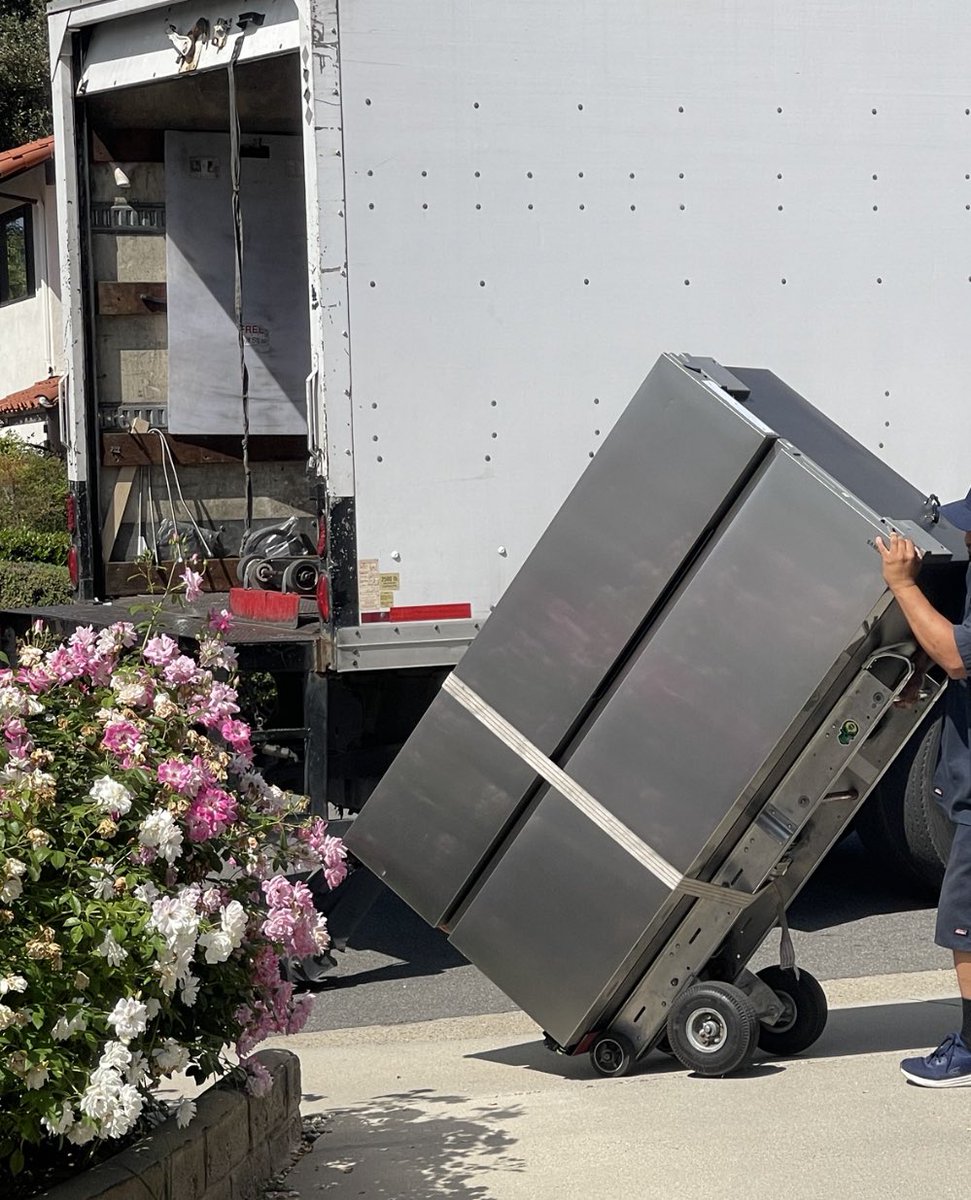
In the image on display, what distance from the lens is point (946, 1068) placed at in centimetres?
424

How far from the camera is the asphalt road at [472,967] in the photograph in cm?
601

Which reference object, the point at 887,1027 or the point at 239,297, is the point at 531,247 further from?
the point at 887,1027

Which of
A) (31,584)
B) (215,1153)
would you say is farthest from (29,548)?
(215,1153)

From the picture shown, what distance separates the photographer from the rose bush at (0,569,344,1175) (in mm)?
2779

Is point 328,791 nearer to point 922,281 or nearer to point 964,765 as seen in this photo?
point 964,765

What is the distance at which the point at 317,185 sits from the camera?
5.88m

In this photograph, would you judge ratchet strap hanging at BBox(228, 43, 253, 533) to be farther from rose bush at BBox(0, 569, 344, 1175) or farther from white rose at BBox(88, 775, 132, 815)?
white rose at BBox(88, 775, 132, 815)

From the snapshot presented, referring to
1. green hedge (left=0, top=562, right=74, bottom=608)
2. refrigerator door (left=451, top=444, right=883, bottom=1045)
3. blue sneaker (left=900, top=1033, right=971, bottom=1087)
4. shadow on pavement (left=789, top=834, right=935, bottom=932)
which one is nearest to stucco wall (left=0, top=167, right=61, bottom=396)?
green hedge (left=0, top=562, right=74, bottom=608)

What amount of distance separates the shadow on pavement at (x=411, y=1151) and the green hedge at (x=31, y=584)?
36.5 feet

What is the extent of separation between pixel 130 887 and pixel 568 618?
1741 mm

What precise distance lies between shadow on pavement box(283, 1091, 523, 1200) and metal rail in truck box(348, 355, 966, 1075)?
0.38m

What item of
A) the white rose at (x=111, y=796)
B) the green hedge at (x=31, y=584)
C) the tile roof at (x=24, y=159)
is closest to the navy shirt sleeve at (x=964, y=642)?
the white rose at (x=111, y=796)

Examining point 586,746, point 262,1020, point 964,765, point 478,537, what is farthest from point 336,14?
point 262,1020

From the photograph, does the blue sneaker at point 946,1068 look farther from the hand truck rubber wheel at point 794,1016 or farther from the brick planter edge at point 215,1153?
the brick planter edge at point 215,1153
